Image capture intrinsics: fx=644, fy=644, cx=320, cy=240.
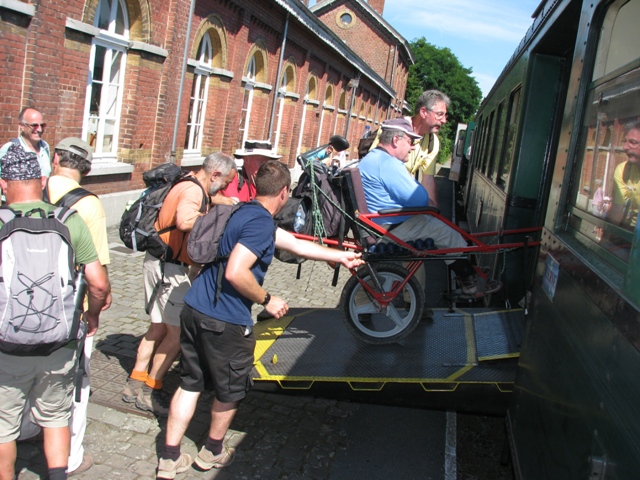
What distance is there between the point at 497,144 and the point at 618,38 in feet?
19.0

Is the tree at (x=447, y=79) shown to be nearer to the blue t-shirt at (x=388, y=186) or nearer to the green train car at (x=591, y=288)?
the blue t-shirt at (x=388, y=186)

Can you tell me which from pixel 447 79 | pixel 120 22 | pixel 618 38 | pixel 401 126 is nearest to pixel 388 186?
pixel 401 126

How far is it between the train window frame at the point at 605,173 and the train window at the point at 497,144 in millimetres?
4615

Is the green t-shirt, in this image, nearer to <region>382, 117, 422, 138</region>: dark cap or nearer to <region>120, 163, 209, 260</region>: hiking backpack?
<region>120, 163, 209, 260</region>: hiking backpack

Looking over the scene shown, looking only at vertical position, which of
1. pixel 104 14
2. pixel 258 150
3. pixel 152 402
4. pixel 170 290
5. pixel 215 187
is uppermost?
pixel 104 14

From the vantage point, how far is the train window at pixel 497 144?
8.10 meters

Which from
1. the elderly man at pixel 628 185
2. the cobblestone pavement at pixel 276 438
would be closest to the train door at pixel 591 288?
the elderly man at pixel 628 185

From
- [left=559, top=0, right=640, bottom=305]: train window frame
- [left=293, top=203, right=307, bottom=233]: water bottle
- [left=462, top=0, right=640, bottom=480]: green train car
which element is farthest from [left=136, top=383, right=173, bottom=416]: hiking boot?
[left=559, top=0, right=640, bottom=305]: train window frame

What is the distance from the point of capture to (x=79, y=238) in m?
3.28

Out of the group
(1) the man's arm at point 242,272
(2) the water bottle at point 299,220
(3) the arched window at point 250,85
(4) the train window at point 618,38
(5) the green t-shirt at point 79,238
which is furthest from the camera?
(3) the arched window at point 250,85

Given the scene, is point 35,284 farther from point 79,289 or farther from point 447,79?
point 447,79

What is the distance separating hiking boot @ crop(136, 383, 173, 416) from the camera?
4.59 meters

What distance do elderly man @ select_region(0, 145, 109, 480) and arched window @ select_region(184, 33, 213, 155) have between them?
36.9 ft

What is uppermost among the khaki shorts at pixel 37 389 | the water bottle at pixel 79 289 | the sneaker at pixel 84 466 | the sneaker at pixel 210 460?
the water bottle at pixel 79 289
